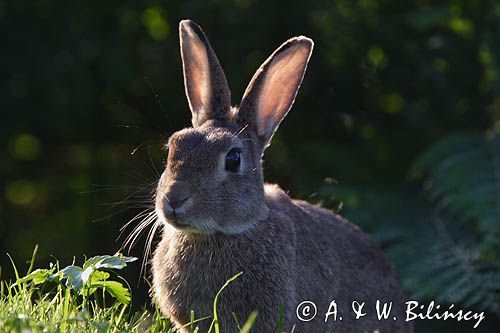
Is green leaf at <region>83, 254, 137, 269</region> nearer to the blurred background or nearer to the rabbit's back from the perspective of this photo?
the rabbit's back

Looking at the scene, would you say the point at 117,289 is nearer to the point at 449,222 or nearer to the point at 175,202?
the point at 175,202

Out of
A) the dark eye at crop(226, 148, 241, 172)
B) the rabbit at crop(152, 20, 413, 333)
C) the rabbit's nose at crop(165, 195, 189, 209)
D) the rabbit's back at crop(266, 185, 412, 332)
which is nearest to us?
the rabbit's nose at crop(165, 195, 189, 209)

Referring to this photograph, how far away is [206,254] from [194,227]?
0.24 meters

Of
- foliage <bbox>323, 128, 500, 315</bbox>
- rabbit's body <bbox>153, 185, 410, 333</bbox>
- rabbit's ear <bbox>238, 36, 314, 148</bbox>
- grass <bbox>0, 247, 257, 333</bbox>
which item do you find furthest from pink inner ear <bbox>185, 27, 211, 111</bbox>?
foliage <bbox>323, 128, 500, 315</bbox>

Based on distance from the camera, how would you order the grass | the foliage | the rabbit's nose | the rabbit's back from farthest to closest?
the foliage → the rabbit's back → the rabbit's nose → the grass

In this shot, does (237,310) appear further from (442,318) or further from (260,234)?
(442,318)

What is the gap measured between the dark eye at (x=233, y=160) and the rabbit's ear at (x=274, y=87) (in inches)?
12.9

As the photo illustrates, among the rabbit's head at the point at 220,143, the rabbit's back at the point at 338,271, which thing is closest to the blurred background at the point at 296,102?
the rabbit's back at the point at 338,271

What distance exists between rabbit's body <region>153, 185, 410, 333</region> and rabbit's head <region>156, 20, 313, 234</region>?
13 centimetres

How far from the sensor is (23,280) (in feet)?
12.6

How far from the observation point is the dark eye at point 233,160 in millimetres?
4418

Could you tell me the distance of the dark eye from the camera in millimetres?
4418

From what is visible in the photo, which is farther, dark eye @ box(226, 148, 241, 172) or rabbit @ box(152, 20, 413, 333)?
dark eye @ box(226, 148, 241, 172)

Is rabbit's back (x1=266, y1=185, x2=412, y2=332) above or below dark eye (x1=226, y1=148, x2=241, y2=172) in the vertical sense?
below
